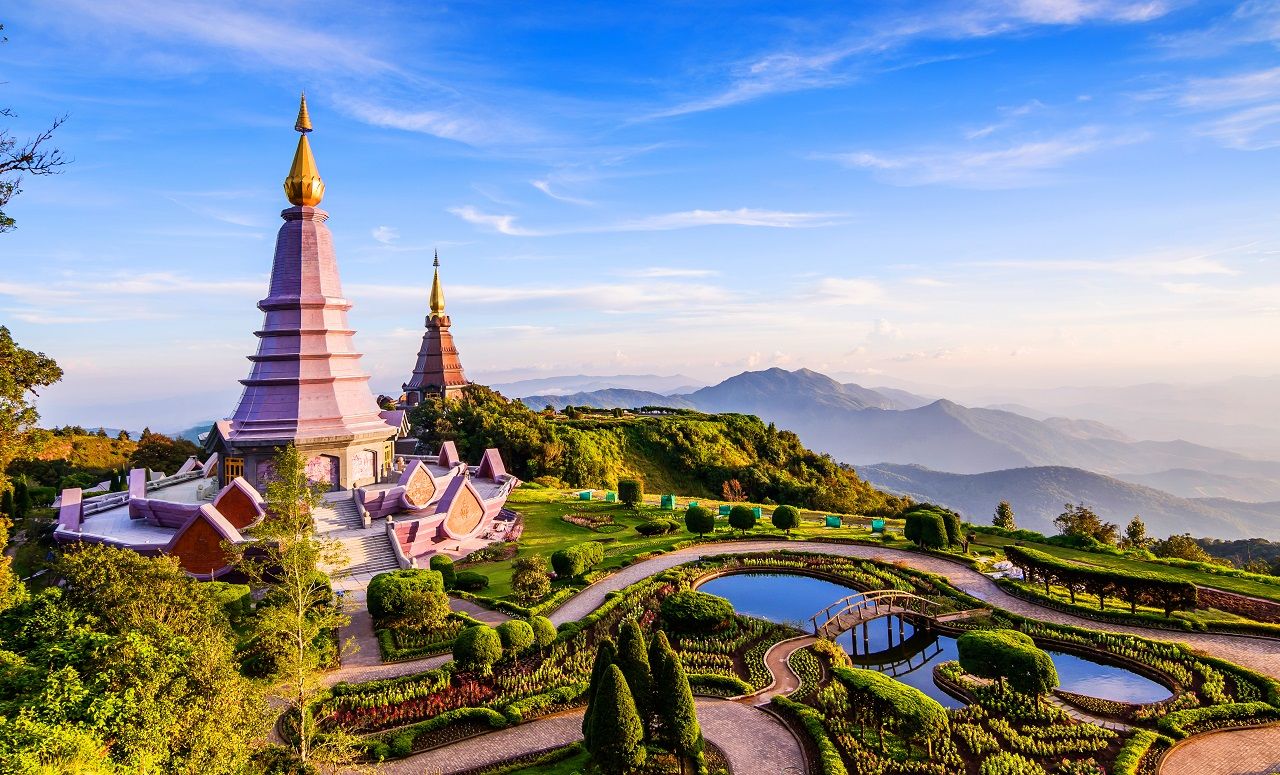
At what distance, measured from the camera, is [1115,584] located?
23.6 meters

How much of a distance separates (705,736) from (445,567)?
49.0 ft

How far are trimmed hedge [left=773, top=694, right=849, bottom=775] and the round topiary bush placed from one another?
188 inches

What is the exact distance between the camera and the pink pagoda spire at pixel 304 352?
1266 inches

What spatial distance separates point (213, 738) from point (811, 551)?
27113mm

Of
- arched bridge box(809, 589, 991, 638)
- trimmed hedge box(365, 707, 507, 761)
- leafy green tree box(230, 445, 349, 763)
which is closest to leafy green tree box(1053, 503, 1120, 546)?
arched bridge box(809, 589, 991, 638)

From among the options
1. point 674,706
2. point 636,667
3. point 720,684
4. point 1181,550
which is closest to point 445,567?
point 720,684

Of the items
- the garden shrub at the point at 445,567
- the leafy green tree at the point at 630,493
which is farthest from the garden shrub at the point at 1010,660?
the leafy green tree at the point at 630,493

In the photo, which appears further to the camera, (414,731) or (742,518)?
(742,518)

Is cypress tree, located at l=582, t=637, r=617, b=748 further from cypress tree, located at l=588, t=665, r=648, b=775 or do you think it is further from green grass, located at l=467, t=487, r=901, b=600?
green grass, located at l=467, t=487, r=901, b=600

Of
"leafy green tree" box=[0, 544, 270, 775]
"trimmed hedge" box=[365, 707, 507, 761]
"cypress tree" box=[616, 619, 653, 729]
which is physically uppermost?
"leafy green tree" box=[0, 544, 270, 775]

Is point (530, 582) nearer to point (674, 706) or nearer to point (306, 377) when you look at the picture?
point (674, 706)

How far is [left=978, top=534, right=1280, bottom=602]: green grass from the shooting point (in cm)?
2570

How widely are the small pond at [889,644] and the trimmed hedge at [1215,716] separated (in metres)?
1.60

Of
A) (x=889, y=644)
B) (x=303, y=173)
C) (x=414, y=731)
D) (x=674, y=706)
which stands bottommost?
(x=889, y=644)
